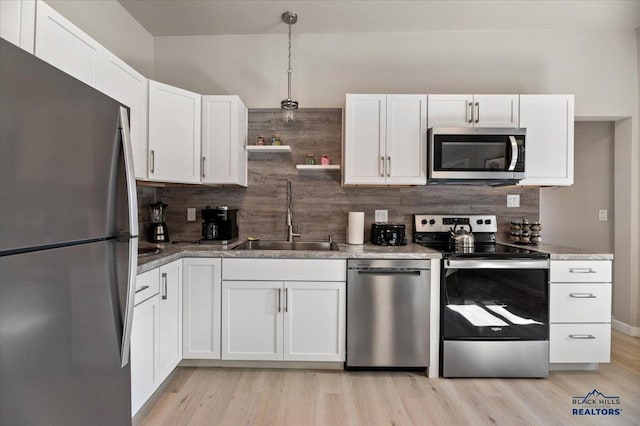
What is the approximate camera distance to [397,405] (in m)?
1.98

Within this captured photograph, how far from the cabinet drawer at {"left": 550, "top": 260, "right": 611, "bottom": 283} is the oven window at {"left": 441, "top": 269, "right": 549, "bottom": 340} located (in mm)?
101

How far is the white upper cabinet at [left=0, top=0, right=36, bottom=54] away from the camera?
123 cm

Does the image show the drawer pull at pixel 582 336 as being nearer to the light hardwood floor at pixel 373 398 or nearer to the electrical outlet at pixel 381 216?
the light hardwood floor at pixel 373 398

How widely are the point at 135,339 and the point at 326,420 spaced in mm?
1137

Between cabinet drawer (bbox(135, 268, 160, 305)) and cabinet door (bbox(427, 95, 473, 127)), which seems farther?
cabinet door (bbox(427, 95, 473, 127))

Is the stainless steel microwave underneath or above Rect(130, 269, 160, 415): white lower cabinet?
above

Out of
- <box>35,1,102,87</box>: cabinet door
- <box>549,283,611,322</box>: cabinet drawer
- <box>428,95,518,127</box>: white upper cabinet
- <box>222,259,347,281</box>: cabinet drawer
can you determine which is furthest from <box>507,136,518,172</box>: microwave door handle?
<box>35,1,102,87</box>: cabinet door

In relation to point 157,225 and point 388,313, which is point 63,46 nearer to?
point 157,225

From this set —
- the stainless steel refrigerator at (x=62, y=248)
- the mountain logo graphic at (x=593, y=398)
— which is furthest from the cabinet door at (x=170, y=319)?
the mountain logo graphic at (x=593, y=398)

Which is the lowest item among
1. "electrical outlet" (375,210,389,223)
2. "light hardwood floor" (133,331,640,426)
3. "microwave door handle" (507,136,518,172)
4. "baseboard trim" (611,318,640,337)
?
"light hardwood floor" (133,331,640,426)

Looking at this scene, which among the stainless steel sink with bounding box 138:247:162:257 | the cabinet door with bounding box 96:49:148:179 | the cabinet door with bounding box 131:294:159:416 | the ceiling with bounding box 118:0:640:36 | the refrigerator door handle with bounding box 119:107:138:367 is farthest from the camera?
the ceiling with bounding box 118:0:640:36

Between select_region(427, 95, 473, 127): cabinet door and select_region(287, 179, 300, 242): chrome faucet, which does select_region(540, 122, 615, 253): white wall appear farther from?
select_region(287, 179, 300, 242): chrome faucet

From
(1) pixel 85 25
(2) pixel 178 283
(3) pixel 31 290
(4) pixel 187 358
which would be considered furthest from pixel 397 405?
(1) pixel 85 25

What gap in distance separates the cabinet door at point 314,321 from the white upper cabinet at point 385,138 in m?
0.91
